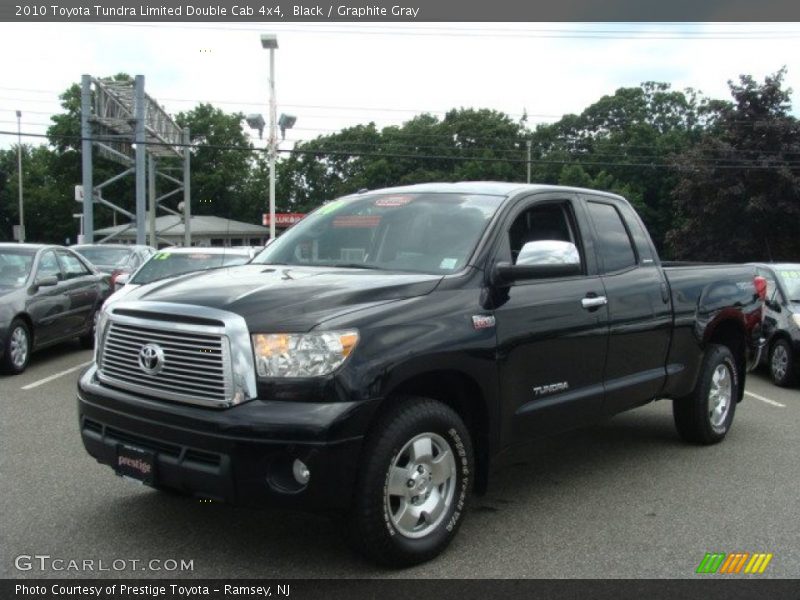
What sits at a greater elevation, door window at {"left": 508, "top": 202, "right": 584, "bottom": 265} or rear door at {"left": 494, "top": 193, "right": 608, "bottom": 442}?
door window at {"left": 508, "top": 202, "right": 584, "bottom": 265}

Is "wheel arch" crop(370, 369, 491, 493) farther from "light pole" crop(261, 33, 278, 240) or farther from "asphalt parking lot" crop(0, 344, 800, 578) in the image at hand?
"light pole" crop(261, 33, 278, 240)

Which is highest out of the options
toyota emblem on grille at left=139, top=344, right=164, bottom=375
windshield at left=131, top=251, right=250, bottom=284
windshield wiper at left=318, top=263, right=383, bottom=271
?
windshield wiper at left=318, top=263, right=383, bottom=271

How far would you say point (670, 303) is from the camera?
5.77 metres

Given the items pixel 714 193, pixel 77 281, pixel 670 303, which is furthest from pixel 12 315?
pixel 714 193

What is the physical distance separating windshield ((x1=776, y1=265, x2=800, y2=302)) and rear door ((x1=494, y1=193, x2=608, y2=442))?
21.4ft

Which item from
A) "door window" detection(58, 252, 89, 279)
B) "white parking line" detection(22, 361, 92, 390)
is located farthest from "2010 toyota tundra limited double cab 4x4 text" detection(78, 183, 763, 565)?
"door window" detection(58, 252, 89, 279)

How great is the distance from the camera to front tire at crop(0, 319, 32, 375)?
911 cm

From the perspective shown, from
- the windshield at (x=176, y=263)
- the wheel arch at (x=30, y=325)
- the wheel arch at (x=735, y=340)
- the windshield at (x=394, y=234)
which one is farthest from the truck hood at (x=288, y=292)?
the wheel arch at (x=30, y=325)

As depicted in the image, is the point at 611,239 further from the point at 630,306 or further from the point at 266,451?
the point at 266,451

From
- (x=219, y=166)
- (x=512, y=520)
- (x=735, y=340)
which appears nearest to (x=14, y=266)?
(x=512, y=520)

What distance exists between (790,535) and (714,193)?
98.5ft

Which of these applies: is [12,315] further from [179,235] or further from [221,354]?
[179,235]

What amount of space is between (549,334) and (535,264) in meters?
0.50

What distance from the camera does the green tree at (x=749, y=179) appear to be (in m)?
29.7
